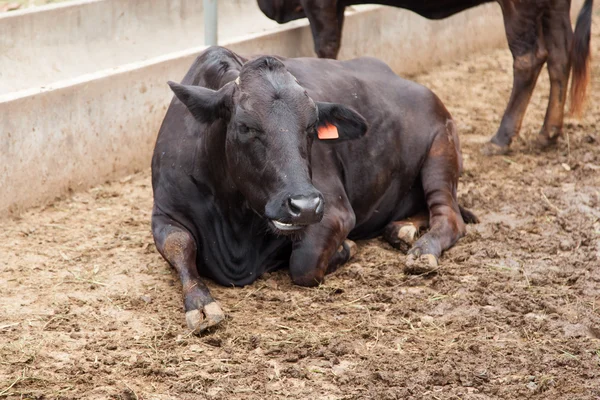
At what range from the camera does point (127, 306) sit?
16.6 ft

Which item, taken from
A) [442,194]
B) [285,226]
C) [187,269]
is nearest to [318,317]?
[285,226]

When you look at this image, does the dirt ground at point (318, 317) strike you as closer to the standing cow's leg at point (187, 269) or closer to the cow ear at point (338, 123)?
the standing cow's leg at point (187, 269)

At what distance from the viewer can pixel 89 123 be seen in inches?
274

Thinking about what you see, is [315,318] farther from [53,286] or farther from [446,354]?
[53,286]

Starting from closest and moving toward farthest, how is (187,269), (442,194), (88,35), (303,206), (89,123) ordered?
(303,206), (187,269), (442,194), (89,123), (88,35)

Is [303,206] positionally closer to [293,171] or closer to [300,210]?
[300,210]

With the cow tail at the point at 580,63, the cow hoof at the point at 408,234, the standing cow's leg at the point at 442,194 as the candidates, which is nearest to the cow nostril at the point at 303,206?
the standing cow's leg at the point at 442,194

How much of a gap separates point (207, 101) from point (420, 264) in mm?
1578

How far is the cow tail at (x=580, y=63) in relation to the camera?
831cm

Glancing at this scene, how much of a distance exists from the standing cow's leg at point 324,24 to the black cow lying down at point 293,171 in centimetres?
202

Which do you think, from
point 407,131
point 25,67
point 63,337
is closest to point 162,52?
point 25,67

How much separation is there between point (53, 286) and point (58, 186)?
159 centimetres

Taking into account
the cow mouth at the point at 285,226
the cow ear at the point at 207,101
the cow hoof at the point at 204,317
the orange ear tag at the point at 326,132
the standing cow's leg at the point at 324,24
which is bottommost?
the cow hoof at the point at 204,317

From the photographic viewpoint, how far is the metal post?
25.9 feet
